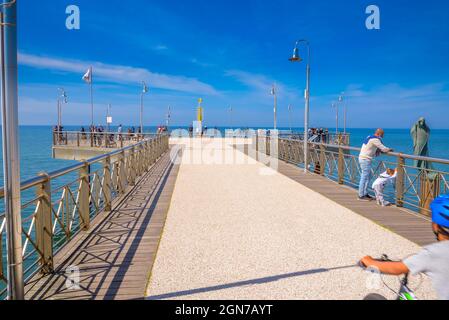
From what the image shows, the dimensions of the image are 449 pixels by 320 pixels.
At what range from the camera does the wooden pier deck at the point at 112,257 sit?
395 cm

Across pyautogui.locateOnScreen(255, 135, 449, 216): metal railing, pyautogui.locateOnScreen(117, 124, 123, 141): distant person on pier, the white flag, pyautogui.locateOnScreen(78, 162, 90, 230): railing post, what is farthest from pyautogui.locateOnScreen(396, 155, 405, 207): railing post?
the white flag

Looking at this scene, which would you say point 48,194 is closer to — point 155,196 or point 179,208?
point 179,208

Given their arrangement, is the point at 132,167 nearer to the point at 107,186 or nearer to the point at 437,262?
the point at 107,186

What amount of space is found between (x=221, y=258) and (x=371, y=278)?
1.91 meters

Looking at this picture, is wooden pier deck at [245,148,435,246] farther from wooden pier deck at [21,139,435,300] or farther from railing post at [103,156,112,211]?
railing post at [103,156,112,211]

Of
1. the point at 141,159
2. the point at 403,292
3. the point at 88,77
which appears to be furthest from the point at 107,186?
the point at 88,77

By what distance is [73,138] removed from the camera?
32.0m

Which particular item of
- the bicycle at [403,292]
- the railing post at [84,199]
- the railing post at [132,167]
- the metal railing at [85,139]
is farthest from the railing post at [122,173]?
the metal railing at [85,139]

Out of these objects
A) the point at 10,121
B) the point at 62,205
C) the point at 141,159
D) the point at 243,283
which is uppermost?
the point at 10,121

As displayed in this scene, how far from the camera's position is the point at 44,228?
452cm

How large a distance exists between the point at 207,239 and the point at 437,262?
4285 mm

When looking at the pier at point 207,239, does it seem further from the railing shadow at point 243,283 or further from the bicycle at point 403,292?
the bicycle at point 403,292

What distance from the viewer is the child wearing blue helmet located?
2.01 metres
